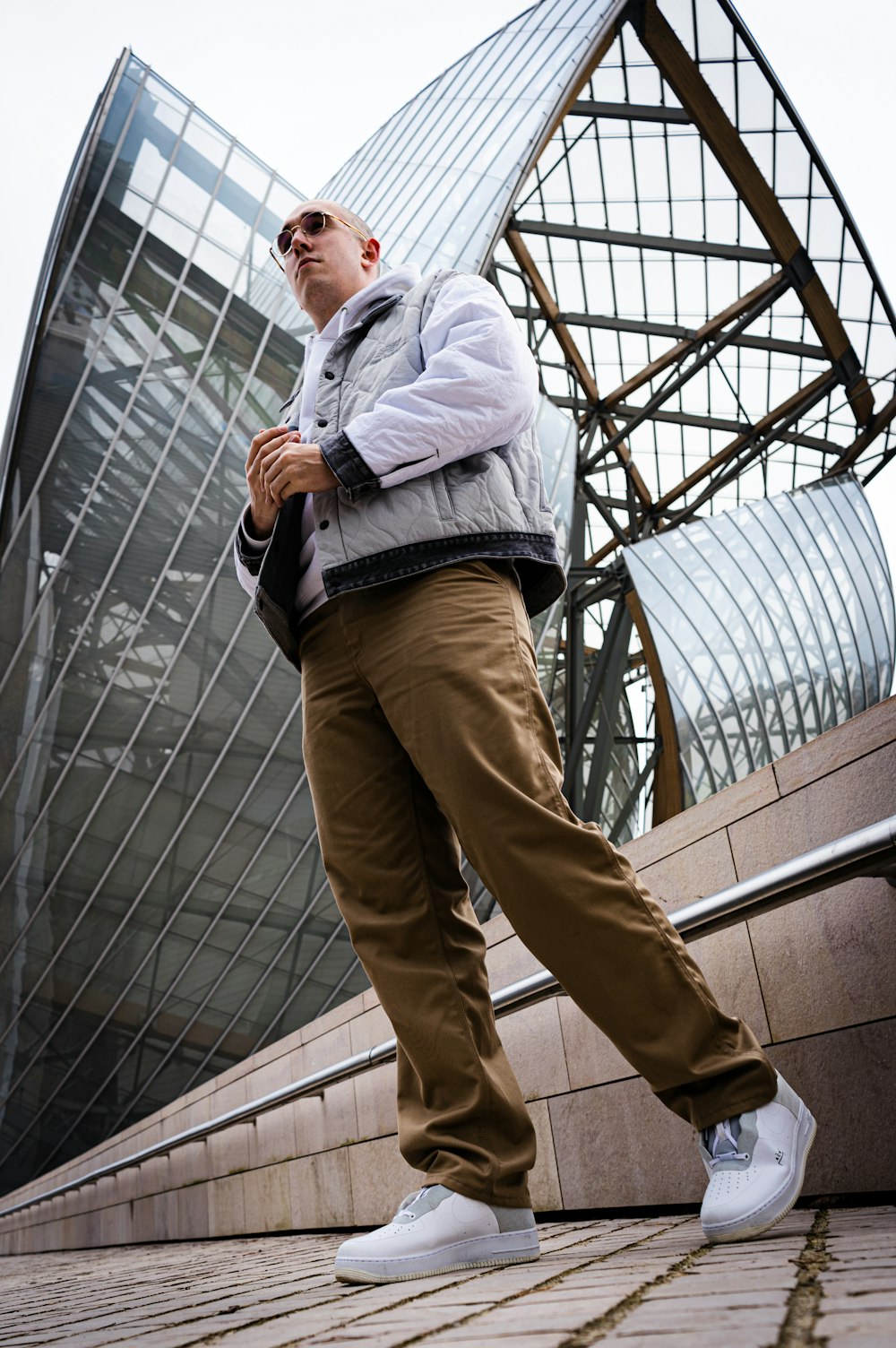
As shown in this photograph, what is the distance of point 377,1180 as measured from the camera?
15.1 ft

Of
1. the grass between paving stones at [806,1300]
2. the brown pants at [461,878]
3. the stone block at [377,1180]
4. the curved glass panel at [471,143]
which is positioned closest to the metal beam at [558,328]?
the curved glass panel at [471,143]

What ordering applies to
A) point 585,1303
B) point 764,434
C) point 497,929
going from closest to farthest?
point 585,1303 → point 497,929 → point 764,434

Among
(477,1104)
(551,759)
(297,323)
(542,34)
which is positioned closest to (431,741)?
(551,759)

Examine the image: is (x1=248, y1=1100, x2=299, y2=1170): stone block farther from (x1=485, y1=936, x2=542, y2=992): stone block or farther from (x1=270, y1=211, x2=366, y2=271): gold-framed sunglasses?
(x1=270, y1=211, x2=366, y2=271): gold-framed sunglasses

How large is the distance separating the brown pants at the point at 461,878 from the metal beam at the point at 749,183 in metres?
20.3

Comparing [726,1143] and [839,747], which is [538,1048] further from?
[726,1143]

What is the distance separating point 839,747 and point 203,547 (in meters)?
12.8

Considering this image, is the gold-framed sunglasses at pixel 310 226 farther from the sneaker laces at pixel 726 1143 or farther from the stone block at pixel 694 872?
the sneaker laces at pixel 726 1143

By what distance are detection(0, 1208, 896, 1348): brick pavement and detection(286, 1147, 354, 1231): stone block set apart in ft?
8.34

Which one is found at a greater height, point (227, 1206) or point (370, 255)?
point (370, 255)

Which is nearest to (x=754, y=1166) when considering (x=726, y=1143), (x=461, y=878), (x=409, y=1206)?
(x=726, y=1143)

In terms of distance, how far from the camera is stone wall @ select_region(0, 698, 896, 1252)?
2383 millimetres

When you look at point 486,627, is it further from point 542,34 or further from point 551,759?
point 542,34

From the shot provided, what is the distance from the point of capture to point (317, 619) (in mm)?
2570
